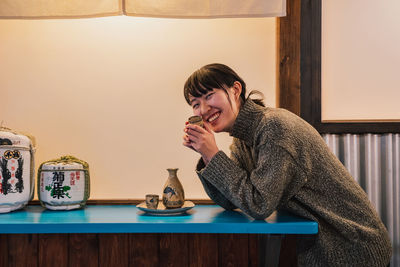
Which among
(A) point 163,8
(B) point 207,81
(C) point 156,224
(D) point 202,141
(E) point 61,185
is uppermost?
(A) point 163,8

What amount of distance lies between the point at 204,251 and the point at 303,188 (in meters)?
0.79

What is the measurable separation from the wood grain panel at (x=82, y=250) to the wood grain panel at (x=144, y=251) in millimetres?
194

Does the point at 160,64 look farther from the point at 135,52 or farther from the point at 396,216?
the point at 396,216

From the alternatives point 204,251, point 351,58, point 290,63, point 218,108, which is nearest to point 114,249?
point 204,251

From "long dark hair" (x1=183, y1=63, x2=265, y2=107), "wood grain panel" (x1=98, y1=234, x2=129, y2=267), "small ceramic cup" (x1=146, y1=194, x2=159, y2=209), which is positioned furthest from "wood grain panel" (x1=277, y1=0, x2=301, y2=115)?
"wood grain panel" (x1=98, y1=234, x2=129, y2=267)

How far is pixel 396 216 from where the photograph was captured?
190 centimetres

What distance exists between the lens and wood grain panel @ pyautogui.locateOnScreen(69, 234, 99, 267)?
1.94m

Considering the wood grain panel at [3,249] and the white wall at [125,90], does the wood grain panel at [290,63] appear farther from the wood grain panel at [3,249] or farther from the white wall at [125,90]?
the wood grain panel at [3,249]

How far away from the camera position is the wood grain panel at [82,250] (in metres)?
1.94

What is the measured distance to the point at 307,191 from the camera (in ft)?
4.62

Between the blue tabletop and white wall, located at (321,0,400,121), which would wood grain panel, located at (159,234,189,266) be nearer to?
the blue tabletop

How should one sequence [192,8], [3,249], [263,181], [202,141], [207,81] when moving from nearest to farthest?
1. [263,181]
2. [202,141]
3. [207,81]
4. [192,8]
5. [3,249]

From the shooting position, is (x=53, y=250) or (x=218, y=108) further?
(x=53, y=250)

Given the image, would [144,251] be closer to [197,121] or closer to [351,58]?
[197,121]
